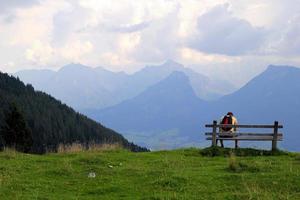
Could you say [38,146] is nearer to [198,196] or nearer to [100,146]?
[100,146]

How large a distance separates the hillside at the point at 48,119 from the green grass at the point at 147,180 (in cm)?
10040

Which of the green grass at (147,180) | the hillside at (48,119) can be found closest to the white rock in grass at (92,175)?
the green grass at (147,180)

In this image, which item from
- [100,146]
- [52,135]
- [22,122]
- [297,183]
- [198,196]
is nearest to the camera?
[198,196]

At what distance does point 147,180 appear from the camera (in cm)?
1566

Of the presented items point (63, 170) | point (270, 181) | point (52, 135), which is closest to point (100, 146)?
point (63, 170)

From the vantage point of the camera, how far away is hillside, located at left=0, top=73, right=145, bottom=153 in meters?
127

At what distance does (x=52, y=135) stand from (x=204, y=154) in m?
110

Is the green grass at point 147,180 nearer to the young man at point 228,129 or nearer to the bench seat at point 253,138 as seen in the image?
the bench seat at point 253,138

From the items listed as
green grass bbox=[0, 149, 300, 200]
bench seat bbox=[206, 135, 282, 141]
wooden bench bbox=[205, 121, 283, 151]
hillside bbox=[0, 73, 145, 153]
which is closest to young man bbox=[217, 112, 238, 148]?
wooden bench bbox=[205, 121, 283, 151]

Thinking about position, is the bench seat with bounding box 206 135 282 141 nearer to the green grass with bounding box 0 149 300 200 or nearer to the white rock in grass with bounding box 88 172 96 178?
the green grass with bounding box 0 149 300 200

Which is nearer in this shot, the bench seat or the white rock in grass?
the white rock in grass

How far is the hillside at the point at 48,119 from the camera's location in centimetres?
12725

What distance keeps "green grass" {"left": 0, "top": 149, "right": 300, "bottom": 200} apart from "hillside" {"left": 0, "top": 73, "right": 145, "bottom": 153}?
10040 cm

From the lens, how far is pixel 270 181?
14.8 meters
